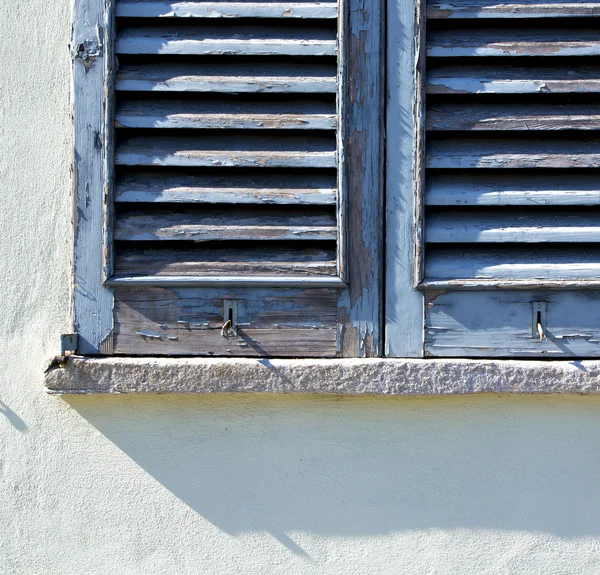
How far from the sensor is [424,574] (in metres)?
1.34

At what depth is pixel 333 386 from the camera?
131 cm

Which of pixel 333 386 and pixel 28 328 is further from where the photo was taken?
pixel 28 328

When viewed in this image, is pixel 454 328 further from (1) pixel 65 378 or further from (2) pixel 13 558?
(2) pixel 13 558

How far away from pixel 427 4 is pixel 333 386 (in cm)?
90

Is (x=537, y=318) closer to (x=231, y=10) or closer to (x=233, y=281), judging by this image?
(x=233, y=281)

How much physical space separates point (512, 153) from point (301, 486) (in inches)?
36.2

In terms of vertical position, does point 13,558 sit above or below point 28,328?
below

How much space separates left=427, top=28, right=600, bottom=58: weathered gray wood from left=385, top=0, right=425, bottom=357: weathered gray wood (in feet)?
0.24

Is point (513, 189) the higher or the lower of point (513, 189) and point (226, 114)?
the lower

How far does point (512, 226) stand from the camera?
52.8 inches

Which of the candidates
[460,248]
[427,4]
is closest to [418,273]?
[460,248]

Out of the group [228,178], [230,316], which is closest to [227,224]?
[228,178]

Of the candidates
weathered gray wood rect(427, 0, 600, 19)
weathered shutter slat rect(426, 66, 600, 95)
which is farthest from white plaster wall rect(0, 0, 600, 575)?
weathered gray wood rect(427, 0, 600, 19)

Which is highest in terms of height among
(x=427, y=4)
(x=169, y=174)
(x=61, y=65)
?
(x=427, y=4)
